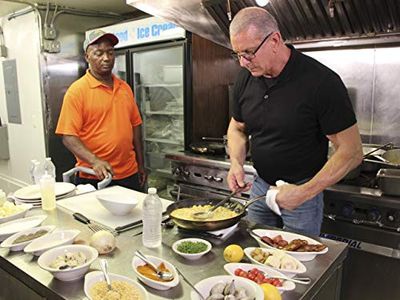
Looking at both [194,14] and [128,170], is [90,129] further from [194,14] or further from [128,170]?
[194,14]

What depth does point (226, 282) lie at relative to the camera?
1.09 metres

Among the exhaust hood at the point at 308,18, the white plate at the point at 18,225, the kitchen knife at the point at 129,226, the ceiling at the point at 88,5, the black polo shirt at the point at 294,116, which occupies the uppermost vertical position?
the ceiling at the point at 88,5

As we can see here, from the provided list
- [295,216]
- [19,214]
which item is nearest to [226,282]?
[295,216]

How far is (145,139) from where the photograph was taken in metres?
4.09

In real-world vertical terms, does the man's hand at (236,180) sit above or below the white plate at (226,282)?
above

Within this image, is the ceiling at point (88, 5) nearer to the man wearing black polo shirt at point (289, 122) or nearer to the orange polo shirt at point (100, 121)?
the orange polo shirt at point (100, 121)

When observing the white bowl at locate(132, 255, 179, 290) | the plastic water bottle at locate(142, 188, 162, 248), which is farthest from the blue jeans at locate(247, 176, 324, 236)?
the white bowl at locate(132, 255, 179, 290)

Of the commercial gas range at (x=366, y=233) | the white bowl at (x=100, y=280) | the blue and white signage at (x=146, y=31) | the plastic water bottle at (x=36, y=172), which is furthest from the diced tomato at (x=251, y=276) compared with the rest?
the blue and white signage at (x=146, y=31)

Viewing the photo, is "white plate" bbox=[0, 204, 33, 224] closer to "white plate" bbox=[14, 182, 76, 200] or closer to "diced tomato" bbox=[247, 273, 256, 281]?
"white plate" bbox=[14, 182, 76, 200]

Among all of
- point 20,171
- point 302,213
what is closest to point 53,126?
point 20,171

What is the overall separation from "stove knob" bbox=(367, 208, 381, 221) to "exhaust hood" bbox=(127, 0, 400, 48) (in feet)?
4.09

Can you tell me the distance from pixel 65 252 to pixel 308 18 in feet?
7.60

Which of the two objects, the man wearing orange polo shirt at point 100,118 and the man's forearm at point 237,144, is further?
the man wearing orange polo shirt at point 100,118

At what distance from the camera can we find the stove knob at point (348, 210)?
7.04 ft
